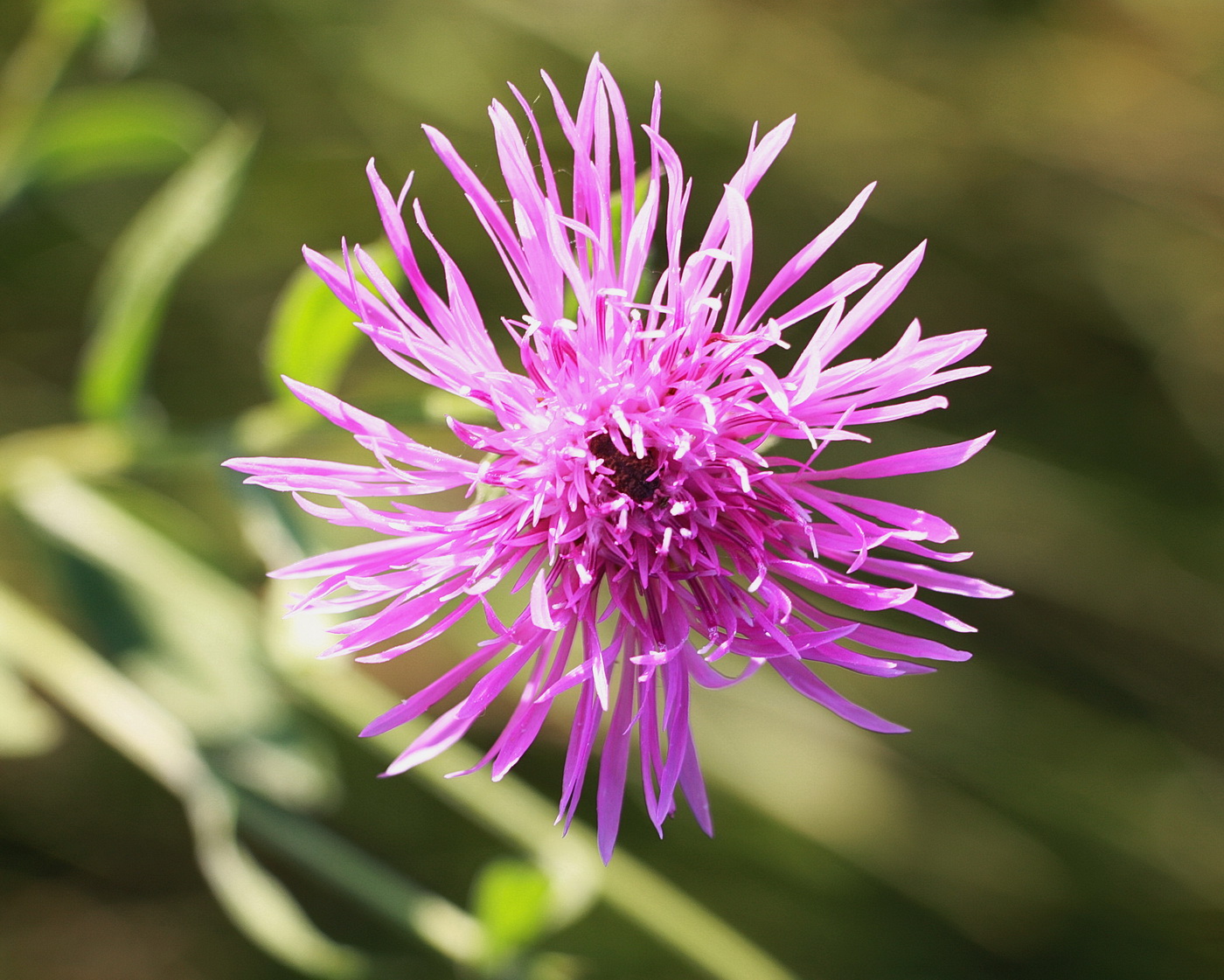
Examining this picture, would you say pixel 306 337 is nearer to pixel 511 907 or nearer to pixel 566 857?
pixel 511 907

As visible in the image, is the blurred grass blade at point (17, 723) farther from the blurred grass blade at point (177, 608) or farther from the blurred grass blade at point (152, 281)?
the blurred grass blade at point (152, 281)

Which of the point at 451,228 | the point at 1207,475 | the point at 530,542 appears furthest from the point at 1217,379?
the point at 530,542

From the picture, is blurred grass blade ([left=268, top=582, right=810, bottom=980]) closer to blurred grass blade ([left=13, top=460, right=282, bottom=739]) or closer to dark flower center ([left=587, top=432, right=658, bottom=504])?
blurred grass blade ([left=13, top=460, right=282, bottom=739])

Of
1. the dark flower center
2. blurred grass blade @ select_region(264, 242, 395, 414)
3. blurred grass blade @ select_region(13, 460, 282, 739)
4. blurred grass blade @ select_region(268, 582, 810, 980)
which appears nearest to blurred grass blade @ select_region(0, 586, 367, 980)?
blurred grass blade @ select_region(13, 460, 282, 739)

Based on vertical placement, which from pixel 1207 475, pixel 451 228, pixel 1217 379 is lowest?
pixel 451 228

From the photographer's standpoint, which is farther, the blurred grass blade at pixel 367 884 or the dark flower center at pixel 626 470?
the blurred grass blade at pixel 367 884

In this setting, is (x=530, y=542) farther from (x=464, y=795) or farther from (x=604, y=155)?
(x=464, y=795)

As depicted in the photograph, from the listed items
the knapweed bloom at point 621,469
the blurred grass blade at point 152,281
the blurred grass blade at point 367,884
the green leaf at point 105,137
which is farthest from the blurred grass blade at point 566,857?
the green leaf at point 105,137
